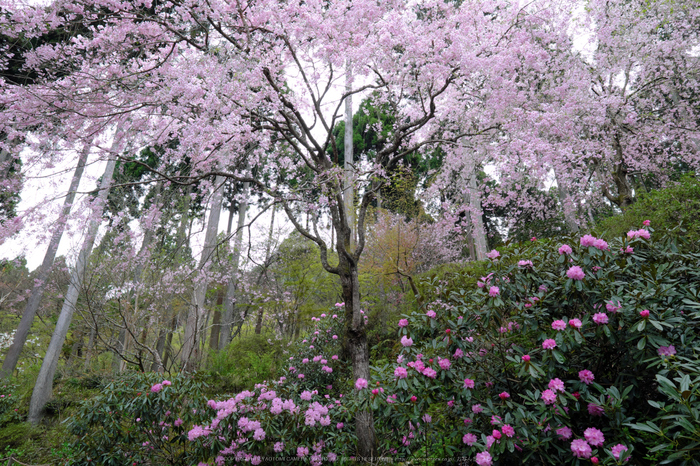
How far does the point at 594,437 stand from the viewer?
1677 mm

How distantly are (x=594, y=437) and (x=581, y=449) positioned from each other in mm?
102

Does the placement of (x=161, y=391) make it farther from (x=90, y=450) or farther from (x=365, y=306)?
(x=365, y=306)

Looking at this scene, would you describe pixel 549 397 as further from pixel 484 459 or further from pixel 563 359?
pixel 484 459

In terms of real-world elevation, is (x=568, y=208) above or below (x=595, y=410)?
above

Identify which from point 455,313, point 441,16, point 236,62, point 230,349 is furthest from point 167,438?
point 441,16

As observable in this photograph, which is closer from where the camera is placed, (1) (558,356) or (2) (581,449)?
(2) (581,449)

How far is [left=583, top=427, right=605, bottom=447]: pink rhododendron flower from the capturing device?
5.44 feet

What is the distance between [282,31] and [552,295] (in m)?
4.30

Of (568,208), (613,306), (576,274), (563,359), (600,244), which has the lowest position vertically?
(563,359)

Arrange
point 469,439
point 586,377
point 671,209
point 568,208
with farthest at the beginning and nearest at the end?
point 568,208, point 671,209, point 469,439, point 586,377

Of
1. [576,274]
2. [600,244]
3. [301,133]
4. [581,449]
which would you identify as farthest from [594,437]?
[301,133]

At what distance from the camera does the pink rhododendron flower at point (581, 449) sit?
5.38 ft

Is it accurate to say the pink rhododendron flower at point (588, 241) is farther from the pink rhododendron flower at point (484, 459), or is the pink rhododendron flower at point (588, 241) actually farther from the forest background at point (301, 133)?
the pink rhododendron flower at point (484, 459)

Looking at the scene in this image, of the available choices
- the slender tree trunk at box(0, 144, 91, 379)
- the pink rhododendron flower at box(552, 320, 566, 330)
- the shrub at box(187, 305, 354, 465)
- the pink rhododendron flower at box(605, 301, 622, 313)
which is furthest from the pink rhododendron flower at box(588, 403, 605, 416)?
the slender tree trunk at box(0, 144, 91, 379)
